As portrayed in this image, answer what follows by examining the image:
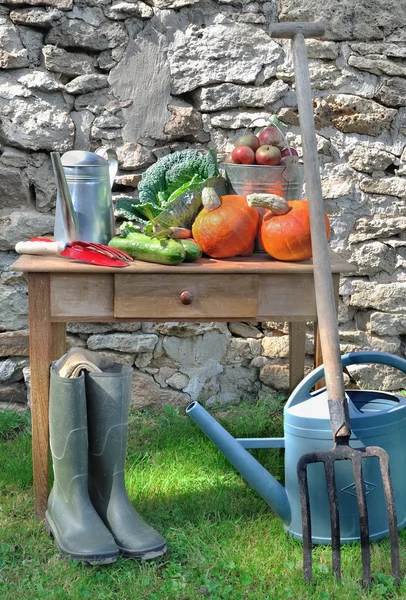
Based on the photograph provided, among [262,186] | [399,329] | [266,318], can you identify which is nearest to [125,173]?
[262,186]

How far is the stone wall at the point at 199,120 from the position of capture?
9.89 ft

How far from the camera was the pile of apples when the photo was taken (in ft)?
7.78

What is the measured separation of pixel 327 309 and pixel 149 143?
50.8 inches

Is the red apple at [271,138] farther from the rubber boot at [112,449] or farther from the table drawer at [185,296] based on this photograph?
the rubber boot at [112,449]

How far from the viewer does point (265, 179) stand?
7.85ft

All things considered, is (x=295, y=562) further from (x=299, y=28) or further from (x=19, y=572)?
(x=299, y=28)

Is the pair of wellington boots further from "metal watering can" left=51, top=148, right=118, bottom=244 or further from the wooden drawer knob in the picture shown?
"metal watering can" left=51, top=148, right=118, bottom=244

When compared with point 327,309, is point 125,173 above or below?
above

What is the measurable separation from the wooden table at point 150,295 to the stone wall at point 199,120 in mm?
908

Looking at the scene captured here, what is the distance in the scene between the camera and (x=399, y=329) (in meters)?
3.29

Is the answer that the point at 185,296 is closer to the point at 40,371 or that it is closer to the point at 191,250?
the point at 191,250

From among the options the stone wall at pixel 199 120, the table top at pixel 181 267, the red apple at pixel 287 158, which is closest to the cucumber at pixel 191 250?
the table top at pixel 181 267

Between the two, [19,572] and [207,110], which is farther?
[207,110]

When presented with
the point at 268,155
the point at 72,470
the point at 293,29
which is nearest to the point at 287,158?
the point at 268,155
